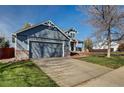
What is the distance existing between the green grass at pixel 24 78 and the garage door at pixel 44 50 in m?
4.10

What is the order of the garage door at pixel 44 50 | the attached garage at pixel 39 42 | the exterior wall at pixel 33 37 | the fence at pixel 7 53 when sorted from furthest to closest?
the fence at pixel 7 53
the garage door at pixel 44 50
the attached garage at pixel 39 42
the exterior wall at pixel 33 37

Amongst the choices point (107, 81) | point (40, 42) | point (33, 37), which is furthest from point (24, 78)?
point (40, 42)

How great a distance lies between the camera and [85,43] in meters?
14.6

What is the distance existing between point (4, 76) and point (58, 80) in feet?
7.28

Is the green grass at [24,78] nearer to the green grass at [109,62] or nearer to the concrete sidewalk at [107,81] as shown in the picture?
the concrete sidewalk at [107,81]

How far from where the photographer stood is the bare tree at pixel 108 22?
14.3 metres

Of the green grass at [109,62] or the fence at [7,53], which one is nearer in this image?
the green grass at [109,62]

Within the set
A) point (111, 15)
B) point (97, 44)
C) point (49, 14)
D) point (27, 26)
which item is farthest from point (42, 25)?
point (111, 15)

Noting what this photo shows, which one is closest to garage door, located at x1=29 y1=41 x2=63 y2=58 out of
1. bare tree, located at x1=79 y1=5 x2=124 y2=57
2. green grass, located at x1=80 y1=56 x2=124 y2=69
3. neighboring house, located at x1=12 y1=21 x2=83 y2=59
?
neighboring house, located at x1=12 y1=21 x2=83 y2=59

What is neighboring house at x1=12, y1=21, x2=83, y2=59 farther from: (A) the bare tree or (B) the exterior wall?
(A) the bare tree

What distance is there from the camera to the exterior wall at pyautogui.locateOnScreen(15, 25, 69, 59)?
550 inches

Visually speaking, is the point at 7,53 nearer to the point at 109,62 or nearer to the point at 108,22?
the point at 109,62

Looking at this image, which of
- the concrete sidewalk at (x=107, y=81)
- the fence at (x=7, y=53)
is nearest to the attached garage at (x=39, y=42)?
the fence at (x=7, y=53)

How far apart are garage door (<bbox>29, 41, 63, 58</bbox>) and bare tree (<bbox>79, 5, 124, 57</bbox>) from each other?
10.2 ft
